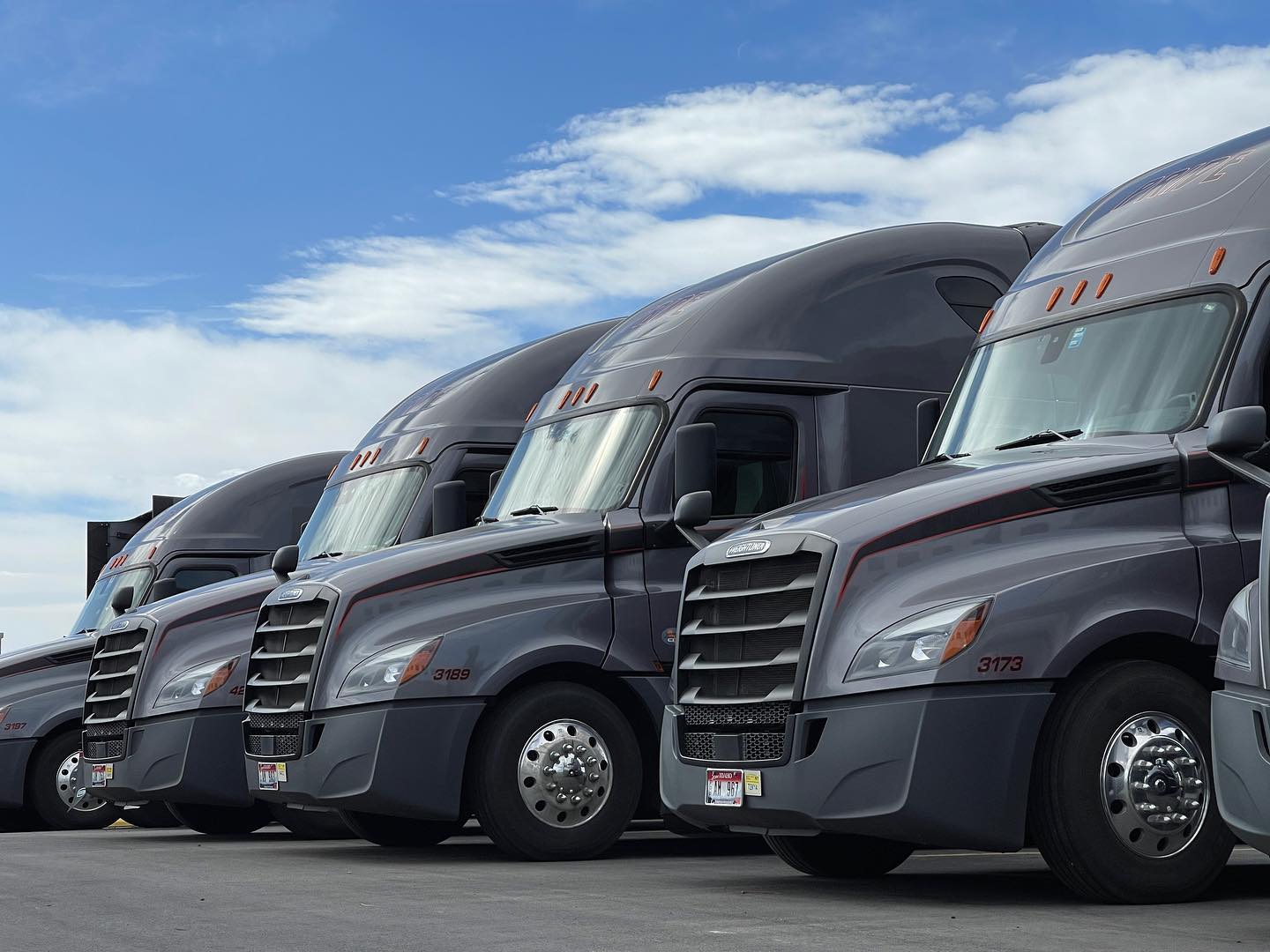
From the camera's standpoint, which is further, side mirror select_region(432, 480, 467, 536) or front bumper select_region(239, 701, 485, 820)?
side mirror select_region(432, 480, 467, 536)

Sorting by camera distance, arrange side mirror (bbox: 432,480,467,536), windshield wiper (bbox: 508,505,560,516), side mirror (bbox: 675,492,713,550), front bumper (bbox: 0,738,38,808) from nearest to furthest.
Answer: side mirror (bbox: 675,492,713,550) < windshield wiper (bbox: 508,505,560,516) < side mirror (bbox: 432,480,467,536) < front bumper (bbox: 0,738,38,808)

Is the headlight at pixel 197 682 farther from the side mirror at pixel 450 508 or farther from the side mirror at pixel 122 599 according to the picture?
the side mirror at pixel 122 599

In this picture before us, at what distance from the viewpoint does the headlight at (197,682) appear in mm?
15344

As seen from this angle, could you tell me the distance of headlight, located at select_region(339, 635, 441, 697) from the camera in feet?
39.4

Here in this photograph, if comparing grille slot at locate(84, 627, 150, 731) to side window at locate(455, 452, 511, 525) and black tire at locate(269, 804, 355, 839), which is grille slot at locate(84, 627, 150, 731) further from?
side window at locate(455, 452, 511, 525)

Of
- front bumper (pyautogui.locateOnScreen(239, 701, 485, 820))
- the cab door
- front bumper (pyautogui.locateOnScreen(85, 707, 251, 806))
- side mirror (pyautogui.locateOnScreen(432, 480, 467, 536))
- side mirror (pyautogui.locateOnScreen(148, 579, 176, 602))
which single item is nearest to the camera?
front bumper (pyautogui.locateOnScreen(239, 701, 485, 820))

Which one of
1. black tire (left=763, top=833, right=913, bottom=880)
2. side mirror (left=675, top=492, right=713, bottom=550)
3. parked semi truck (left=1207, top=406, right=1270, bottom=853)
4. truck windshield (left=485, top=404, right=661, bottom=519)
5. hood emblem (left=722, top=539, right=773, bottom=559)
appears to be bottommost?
black tire (left=763, top=833, right=913, bottom=880)

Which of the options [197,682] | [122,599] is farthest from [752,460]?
Result: [122,599]

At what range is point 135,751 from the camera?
51.3 feet

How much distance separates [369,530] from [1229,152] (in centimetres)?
794

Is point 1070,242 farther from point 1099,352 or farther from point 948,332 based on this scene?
point 948,332

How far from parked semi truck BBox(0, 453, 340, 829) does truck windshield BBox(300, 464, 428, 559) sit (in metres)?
2.92

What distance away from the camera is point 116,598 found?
18750 millimetres

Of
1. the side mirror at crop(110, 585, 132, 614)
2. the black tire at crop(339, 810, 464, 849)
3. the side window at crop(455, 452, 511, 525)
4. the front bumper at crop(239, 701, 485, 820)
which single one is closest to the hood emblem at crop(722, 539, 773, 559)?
the front bumper at crop(239, 701, 485, 820)
